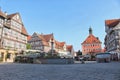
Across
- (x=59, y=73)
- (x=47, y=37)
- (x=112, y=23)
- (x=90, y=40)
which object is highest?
(x=112, y=23)

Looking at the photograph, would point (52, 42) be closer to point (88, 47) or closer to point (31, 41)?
point (31, 41)

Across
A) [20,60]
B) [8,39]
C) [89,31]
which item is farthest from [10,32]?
[89,31]

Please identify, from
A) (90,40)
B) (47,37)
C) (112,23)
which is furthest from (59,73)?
(90,40)

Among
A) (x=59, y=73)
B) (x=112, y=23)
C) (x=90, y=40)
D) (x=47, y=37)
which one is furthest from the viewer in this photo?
(x=90, y=40)

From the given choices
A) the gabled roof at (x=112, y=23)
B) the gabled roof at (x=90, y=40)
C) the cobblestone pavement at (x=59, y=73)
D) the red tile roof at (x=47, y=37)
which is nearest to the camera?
the cobblestone pavement at (x=59, y=73)

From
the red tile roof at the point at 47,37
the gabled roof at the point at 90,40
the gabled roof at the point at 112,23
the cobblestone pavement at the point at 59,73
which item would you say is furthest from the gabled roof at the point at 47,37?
the cobblestone pavement at the point at 59,73

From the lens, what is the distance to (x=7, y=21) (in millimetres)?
52312

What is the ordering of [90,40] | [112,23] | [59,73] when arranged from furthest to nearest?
1. [90,40]
2. [112,23]
3. [59,73]

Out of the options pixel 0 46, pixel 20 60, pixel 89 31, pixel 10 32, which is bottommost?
pixel 20 60

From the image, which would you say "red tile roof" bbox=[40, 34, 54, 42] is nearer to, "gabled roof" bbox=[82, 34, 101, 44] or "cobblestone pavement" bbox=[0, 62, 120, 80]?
"gabled roof" bbox=[82, 34, 101, 44]

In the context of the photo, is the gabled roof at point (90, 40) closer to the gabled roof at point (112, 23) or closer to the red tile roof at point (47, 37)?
the red tile roof at point (47, 37)

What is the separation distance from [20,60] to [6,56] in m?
5.66

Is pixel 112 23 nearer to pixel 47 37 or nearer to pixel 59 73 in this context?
pixel 47 37

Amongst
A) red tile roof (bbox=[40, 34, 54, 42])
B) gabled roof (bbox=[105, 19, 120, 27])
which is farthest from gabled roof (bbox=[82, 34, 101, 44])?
gabled roof (bbox=[105, 19, 120, 27])
